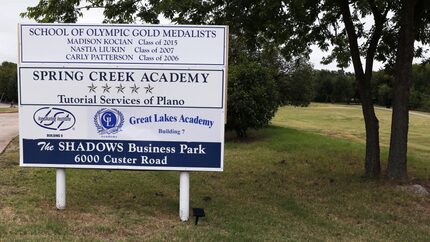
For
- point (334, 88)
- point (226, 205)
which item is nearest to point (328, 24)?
point (226, 205)

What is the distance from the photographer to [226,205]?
7.23m

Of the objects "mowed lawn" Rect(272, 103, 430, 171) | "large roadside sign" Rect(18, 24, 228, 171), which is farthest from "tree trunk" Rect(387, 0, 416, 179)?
"large roadside sign" Rect(18, 24, 228, 171)

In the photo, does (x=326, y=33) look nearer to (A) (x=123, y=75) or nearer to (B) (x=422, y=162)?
(B) (x=422, y=162)

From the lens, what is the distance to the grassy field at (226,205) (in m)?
5.61

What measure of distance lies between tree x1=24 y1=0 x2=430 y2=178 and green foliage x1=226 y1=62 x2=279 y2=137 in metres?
3.84

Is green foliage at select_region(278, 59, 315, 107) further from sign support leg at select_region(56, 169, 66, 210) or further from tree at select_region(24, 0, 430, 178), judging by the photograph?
sign support leg at select_region(56, 169, 66, 210)

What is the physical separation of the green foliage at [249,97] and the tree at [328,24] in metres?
3.84

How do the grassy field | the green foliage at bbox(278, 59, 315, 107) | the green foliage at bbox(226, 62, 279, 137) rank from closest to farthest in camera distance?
the grassy field → the green foliage at bbox(226, 62, 279, 137) → the green foliage at bbox(278, 59, 315, 107)

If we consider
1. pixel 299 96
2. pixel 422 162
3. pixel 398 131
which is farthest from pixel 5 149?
pixel 299 96

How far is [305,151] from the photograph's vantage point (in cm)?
1370

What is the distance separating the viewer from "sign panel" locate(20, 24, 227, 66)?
19.9 feet

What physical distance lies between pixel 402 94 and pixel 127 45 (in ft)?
17.3

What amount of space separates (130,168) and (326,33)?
718cm

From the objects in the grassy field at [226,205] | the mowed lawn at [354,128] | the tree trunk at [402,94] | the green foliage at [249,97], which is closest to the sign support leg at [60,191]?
the grassy field at [226,205]
